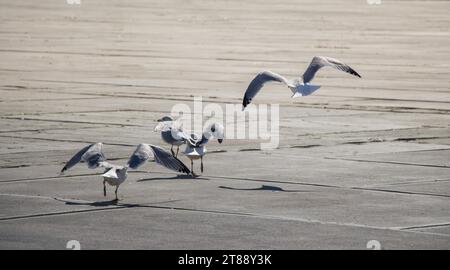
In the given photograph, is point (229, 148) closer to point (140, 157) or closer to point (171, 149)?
point (171, 149)

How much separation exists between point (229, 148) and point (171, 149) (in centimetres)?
162

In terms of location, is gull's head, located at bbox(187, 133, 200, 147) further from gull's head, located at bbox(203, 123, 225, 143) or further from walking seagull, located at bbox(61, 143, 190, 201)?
walking seagull, located at bbox(61, 143, 190, 201)

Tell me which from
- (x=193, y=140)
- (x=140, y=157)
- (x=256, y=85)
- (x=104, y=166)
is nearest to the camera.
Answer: (x=104, y=166)

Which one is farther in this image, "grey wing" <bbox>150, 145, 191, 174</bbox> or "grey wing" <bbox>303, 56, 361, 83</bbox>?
"grey wing" <bbox>303, 56, 361, 83</bbox>

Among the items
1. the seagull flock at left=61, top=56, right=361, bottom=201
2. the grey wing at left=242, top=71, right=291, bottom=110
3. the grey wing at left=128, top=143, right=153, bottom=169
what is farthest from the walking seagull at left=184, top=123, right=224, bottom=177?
the grey wing at left=242, top=71, right=291, bottom=110

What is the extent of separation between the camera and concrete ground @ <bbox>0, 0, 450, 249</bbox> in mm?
12625

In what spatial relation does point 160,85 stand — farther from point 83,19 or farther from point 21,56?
point 83,19

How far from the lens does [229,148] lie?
1888cm

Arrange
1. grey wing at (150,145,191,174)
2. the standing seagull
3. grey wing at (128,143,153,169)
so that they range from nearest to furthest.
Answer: the standing seagull, grey wing at (128,143,153,169), grey wing at (150,145,191,174)

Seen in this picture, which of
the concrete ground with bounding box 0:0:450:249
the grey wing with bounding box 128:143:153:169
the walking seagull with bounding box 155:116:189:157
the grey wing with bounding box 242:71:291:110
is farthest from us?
the grey wing with bounding box 242:71:291:110

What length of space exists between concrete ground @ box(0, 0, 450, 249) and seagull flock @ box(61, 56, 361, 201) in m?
0.34

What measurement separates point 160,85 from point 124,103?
4261 millimetres

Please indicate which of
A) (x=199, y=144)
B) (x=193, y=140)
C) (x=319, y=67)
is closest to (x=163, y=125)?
(x=193, y=140)

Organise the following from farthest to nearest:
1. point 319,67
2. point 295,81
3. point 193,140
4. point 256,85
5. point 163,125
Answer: point 319,67
point 256,85
point 295,81
point 163,125
point 193,140
